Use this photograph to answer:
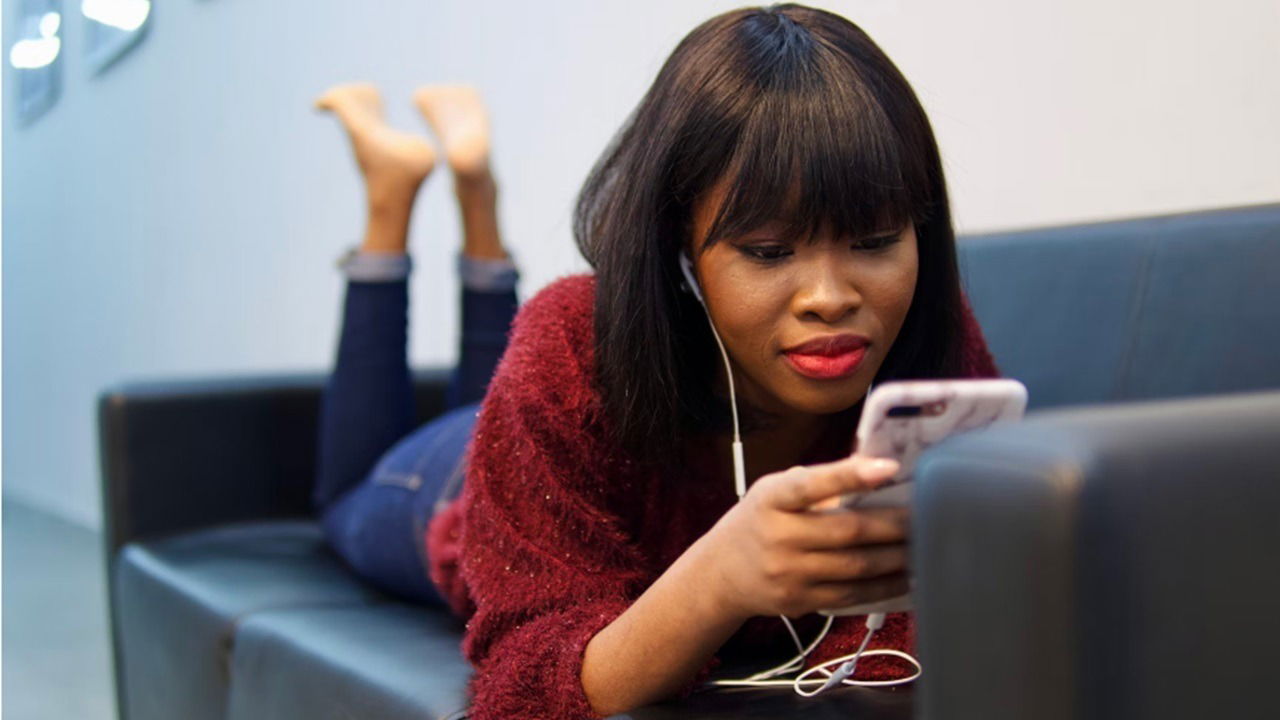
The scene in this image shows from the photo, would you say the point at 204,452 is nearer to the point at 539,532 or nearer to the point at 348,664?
the point at 348,664

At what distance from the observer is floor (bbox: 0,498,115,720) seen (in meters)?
2.12

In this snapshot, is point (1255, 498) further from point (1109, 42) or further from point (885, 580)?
point (1109, 42)

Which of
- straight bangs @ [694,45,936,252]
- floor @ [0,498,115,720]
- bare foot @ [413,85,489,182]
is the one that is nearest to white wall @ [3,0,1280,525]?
bare foot @ [413,85,489,182]

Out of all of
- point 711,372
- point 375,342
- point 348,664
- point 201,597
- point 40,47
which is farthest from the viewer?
point 40,47

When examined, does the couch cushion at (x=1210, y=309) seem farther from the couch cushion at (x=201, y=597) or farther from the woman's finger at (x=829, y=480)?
the couch cushion at (x=201, y=597)

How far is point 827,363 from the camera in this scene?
0.76 meters

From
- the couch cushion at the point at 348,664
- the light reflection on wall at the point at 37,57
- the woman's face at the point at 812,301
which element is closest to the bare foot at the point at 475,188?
the couch cushion at the point at 348,664

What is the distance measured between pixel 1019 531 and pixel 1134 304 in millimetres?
687

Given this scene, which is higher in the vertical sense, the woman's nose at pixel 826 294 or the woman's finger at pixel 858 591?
the woman's nose at pixel 826 294

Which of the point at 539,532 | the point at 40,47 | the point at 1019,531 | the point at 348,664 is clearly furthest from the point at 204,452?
the point at 40,47

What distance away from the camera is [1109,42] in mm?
1192

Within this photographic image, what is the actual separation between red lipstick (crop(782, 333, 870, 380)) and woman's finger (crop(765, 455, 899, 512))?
174 millimetres

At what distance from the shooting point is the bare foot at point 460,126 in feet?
5.50

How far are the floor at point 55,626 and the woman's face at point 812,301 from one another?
1.65 m
